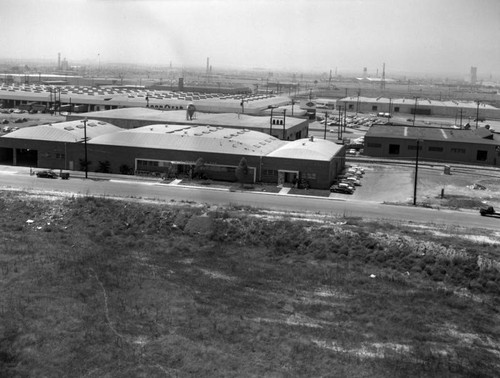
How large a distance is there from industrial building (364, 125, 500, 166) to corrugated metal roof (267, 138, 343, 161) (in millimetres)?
8161

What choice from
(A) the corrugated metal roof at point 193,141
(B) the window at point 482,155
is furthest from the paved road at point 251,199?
(B) the window at point 482,155

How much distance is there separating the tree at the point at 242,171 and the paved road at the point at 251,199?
2110mm

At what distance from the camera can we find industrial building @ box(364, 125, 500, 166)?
37.2 meters

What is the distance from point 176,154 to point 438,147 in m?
18.6

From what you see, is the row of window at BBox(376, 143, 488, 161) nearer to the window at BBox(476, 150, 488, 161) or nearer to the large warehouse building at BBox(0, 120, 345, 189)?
the window at BBox(476, 150, 488, 161)

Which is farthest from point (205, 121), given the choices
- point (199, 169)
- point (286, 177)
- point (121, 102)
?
point (121, 102)

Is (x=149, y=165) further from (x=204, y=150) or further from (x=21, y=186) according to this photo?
(x=21, y=186)

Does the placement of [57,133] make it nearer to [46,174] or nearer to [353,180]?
[46,174]

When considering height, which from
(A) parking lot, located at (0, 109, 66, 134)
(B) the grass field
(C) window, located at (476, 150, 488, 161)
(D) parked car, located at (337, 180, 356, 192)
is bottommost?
(B) the grass field

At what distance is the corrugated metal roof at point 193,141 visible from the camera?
28.2 metres

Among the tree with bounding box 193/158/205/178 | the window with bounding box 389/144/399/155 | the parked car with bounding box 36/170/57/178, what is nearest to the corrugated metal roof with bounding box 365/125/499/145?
the window with bounding box 389/144/399/155

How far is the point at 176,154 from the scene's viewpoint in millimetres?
27828

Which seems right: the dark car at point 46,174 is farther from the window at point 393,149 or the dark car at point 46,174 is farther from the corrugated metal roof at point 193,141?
the window at point 393,149

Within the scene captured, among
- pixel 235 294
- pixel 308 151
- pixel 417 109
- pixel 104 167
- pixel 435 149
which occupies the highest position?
pixel 417 109
